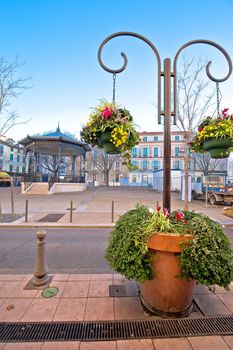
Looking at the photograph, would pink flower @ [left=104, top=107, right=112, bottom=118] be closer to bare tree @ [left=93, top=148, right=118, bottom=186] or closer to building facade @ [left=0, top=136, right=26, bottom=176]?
bare tree @ [left=93, top=148, right=118, bottom=186]

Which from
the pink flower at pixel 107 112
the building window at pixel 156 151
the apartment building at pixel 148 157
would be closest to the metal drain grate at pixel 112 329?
the pink flower at pixel 107 112

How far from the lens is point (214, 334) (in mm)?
2311

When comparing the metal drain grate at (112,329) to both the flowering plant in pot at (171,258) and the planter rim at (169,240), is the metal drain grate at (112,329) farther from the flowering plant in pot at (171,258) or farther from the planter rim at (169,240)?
the planter rim at (169,240)

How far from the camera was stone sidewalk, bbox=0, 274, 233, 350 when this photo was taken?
2.15 meters

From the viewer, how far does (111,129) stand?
9.32 feet

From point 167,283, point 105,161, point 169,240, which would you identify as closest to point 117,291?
point 167,283

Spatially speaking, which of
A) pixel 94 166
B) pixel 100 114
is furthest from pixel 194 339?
pixel 94 166

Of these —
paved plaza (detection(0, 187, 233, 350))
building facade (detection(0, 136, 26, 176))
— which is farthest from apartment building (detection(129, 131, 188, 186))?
paved plaza (detection(0, 187, 233, 350))

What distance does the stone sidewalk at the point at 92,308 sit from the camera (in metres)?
2.15

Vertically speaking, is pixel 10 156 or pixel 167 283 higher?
pixel 10 156

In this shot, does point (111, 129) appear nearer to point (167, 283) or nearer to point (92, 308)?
point (167, 283)

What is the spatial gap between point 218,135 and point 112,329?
9.58 ft

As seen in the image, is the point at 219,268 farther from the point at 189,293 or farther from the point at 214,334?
the point at 214,334

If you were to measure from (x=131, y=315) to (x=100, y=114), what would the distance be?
2.82 meters
